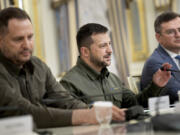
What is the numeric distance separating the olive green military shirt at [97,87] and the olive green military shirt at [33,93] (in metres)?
0.39

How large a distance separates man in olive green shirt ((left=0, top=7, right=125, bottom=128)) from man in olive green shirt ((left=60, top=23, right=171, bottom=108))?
1.56 ft

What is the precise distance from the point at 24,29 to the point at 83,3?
322cm

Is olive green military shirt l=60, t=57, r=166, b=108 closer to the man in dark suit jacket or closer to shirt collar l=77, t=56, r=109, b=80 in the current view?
shirt collar l=77, t=56, r=109, b=80

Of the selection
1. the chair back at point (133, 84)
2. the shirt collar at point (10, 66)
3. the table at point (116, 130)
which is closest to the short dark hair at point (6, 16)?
the shirt collar at point (10, 66)

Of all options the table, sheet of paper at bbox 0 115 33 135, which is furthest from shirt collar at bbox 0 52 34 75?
sheet of paper at bbox 0 115 33 135

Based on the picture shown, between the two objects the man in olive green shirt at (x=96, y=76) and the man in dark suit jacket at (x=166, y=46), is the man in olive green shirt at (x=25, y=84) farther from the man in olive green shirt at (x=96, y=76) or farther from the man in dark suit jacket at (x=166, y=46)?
the man in dark suit jacket at (x=166, y=46)

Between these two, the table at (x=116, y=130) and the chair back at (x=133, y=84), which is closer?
the table at (x=116, y=130)

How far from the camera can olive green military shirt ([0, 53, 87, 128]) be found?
1471 millimetres

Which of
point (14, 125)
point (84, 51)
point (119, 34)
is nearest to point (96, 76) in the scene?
point (84, 51)

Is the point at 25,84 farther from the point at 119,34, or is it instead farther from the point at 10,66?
the point at 119,34

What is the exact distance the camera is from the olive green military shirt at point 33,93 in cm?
147

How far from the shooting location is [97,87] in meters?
2.38

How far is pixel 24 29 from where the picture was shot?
5.23ft

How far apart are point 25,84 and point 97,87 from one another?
86cm
